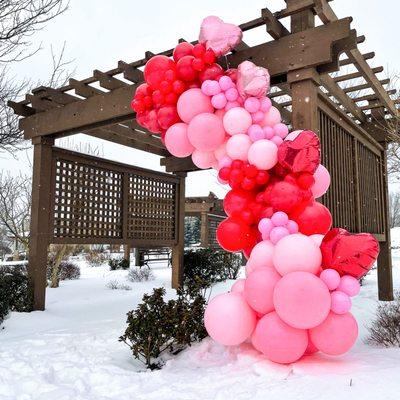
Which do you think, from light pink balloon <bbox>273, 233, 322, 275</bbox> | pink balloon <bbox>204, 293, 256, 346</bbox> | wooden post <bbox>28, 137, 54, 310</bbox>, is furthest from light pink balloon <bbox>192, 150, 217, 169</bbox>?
wooden post <bbox>28, 137, 54, 310</bbox>

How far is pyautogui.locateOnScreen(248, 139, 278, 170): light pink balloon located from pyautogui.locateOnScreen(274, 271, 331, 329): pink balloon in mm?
1018

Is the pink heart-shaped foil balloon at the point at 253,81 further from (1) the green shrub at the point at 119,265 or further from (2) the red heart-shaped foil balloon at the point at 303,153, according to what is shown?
(1) the green shrub at the point at 119,265

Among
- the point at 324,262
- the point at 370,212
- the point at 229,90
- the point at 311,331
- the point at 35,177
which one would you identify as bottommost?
the point at 311,331

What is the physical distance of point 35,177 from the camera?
19.8 ft

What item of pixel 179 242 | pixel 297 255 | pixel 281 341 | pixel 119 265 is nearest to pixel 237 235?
pixel 297 255

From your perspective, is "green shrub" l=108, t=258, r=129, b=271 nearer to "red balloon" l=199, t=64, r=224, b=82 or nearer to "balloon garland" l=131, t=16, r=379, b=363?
"balloon garland" l=131, t=16, r=379, b=363

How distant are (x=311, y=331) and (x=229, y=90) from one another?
215 centimetres

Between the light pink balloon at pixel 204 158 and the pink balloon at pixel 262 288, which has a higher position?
the light pink balloon at pixel 204 158

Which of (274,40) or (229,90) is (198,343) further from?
(274,40)

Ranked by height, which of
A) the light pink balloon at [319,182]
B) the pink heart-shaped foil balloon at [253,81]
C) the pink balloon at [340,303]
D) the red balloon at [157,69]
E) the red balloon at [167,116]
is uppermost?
the red balloon at [157,69]

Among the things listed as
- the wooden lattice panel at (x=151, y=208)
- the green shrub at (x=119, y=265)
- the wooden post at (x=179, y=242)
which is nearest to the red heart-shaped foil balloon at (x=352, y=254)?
the wooden lattice panel at (x=151, y=208)

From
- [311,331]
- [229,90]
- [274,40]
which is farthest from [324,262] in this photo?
[274,40]

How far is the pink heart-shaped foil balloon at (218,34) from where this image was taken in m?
3.78

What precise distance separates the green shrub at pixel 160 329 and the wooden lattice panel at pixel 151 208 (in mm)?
4046
